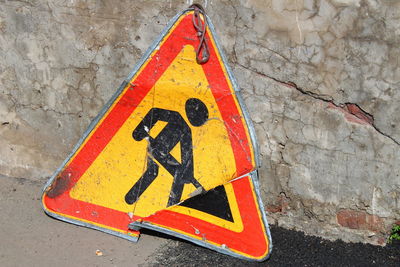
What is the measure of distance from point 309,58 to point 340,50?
0.17 m

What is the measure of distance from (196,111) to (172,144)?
0.24 metres

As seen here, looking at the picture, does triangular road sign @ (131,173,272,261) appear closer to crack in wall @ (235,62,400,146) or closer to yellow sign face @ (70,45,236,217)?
yellow sign face @ (70,45,236,217)

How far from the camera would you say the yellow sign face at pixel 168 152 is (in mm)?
3338

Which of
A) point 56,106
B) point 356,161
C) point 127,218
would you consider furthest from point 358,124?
point 56,106

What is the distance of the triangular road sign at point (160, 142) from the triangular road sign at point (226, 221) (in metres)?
0.06

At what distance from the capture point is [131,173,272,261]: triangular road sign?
11.0 feet

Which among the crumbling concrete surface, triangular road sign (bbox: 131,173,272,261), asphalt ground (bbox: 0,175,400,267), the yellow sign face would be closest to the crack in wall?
the crumbling concrete surface

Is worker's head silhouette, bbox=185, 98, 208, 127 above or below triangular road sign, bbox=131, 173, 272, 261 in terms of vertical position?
above

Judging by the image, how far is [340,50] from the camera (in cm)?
319

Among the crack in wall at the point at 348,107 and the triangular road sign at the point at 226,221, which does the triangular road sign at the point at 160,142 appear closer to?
the triangular road sign at the point at 226,221

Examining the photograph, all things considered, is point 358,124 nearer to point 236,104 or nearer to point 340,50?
point 340,50

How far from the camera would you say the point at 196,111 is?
3.37 metres

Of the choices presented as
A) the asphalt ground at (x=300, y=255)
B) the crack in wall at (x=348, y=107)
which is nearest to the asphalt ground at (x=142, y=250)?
the asphalt ground at (x=300, y=255)

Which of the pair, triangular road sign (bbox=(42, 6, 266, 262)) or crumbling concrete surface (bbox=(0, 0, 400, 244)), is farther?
triangular road sign (bbox=(42, 6, 266, 262))
